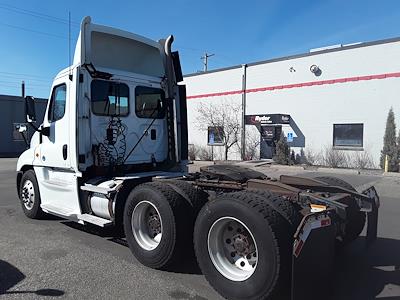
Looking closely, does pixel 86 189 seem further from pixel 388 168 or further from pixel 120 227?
pixel 388 168

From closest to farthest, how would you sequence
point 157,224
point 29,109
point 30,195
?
point 157,224 < point 29,109 < point 30,195

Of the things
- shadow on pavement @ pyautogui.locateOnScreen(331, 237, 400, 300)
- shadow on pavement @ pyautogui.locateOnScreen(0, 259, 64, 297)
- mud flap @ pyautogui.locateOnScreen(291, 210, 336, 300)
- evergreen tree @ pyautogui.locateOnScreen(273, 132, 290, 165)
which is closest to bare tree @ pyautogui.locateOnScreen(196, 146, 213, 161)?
evergreen tree @ pyautogui.locateOnScreen(273, 132, 290, 165)

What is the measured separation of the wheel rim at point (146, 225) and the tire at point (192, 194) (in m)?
0.45

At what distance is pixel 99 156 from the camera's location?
655 cm

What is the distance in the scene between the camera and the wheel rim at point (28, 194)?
772 centimetres

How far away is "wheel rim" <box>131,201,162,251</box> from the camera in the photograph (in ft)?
17.1

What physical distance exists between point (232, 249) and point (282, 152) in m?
18.4

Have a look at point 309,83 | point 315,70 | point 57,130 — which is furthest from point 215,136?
point 57,130

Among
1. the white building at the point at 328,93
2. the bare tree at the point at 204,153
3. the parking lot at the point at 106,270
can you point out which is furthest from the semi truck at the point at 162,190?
the bare tree at the point at 204,153

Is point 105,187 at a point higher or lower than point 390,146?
lower

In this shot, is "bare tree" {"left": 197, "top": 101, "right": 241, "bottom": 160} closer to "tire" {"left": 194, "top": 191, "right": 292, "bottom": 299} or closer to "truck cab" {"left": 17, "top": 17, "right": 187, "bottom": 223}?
"truck cab" {"left": 17, "top": 17, "right": 187, "bottom": 223}

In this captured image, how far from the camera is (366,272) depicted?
4930 millimetres

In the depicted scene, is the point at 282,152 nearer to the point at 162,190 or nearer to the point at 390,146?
the point at 390,146

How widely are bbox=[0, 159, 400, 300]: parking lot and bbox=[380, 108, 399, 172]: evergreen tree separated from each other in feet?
41.3
